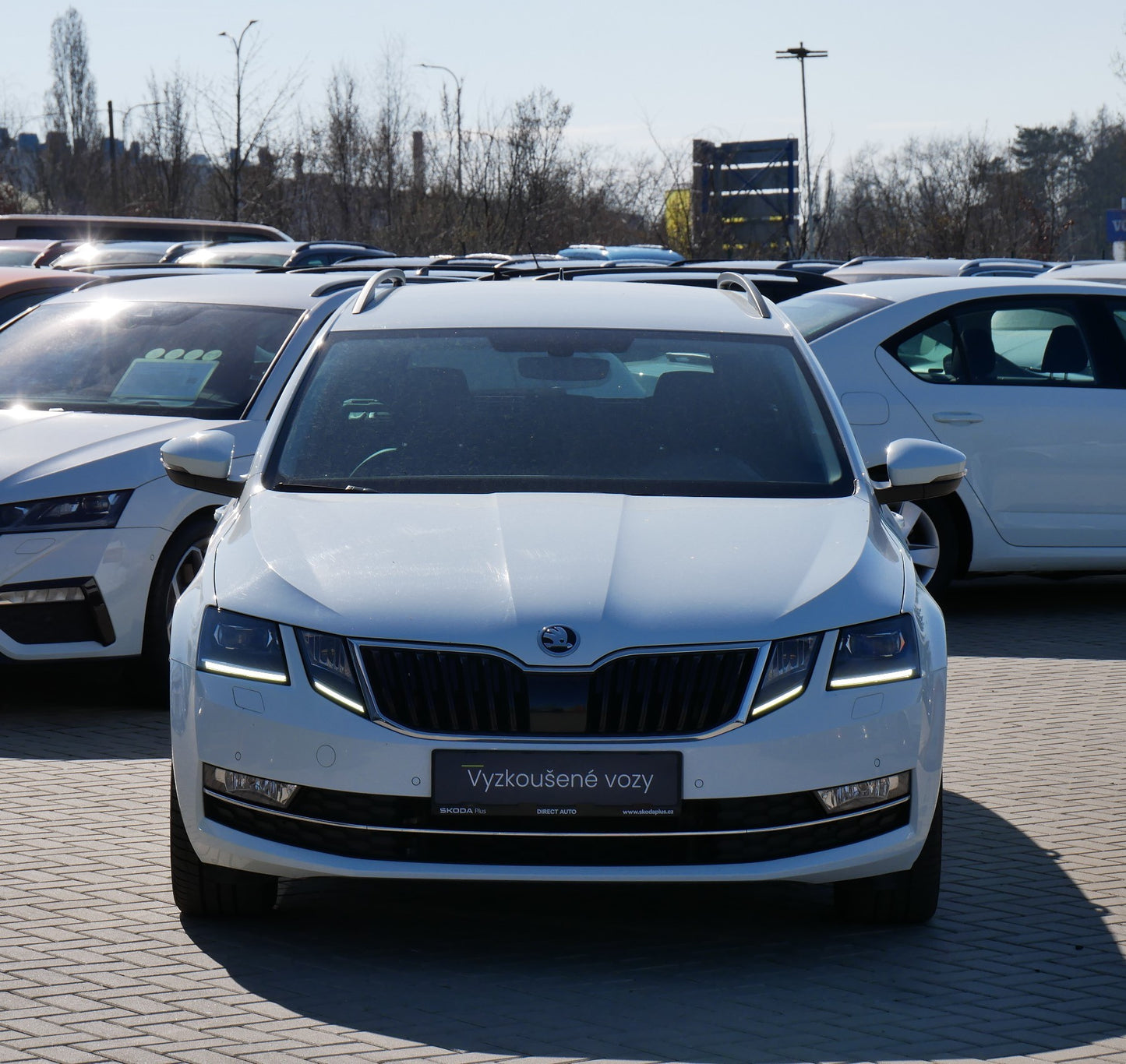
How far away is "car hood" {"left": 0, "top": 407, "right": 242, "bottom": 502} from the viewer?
6785 millimetres

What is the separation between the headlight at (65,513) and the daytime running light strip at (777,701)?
140 inches

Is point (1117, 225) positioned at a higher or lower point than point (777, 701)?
higher

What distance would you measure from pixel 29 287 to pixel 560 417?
6224 mm

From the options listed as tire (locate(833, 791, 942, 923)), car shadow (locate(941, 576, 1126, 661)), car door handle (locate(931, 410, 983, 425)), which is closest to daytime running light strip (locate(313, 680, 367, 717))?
tire (locate(833, 791, 942, 923))

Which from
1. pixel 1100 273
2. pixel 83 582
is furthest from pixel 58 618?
pixel 1100 273

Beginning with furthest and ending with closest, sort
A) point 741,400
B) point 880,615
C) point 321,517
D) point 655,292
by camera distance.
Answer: point 655,292
point 741,400
point 321,517
point 880,615

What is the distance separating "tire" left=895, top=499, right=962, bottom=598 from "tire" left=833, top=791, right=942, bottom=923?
16.0 ft

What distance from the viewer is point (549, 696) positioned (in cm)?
395

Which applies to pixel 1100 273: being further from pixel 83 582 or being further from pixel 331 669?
pixel 331 669

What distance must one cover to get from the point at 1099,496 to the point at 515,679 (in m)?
6.15

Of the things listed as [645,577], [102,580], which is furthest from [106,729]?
[645,577]

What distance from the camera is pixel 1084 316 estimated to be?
966 centimetres

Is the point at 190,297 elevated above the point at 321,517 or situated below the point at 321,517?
above

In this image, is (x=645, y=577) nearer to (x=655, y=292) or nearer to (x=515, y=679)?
(x=515, y=679)
